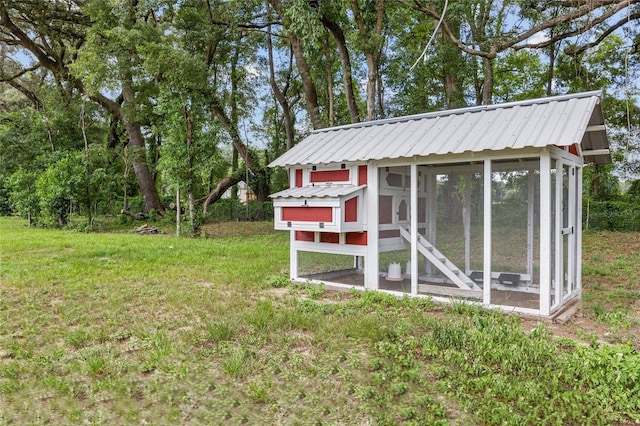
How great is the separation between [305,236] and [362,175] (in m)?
1.44

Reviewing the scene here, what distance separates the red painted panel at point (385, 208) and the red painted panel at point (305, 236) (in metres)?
1.21

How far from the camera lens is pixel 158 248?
1141cm

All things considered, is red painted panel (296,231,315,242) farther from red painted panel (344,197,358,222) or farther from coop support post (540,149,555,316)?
coop support post (540,149,555,316)

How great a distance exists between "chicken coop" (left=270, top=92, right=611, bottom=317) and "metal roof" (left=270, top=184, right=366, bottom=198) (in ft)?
0.08

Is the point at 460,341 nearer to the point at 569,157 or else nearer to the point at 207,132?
the point at 569,157

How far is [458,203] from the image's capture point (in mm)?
6645

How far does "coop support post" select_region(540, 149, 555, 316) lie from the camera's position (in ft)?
16.6

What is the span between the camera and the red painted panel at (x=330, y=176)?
6.80m

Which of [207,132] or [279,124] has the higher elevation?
[279,124]

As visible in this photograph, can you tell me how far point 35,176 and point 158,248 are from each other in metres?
10.4

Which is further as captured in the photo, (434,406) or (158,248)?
(158,248)

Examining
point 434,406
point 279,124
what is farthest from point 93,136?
point 434,406

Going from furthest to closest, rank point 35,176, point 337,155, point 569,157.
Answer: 1. point 35,176
2. point 337,155
3. point 569,157

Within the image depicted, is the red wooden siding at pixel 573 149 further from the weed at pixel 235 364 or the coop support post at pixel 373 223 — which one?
the weed at pixel 235 364
